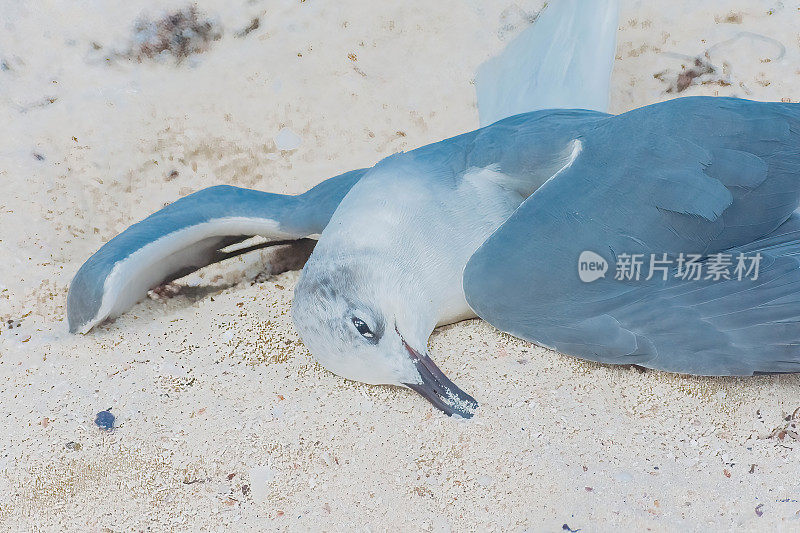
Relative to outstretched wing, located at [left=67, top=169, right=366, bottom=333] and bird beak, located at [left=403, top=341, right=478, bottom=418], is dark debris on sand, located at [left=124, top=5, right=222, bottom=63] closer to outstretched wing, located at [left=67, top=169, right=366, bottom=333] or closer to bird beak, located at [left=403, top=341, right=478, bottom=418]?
outstretched wing, located at [left=67, top=169, right=366, bottom=333]

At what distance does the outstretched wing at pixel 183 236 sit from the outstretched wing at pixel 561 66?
0.97 m

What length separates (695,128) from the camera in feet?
6.58

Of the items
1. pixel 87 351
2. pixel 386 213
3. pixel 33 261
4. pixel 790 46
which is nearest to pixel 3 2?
pixel 33 261

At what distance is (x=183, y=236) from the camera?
2.50 m

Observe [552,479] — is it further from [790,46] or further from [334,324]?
[790,46]

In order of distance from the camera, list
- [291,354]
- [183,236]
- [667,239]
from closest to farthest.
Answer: [667,239] < [291,354] < [183,236]

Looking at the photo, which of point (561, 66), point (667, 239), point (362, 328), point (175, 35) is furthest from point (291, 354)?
point (175, 35)

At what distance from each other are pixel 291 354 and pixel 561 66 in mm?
1895

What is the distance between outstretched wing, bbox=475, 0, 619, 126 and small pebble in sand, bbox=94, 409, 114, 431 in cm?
211

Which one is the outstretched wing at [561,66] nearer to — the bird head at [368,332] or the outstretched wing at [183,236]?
the outstretched wing at [183,236]

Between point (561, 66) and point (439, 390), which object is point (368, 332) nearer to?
point (439, 390)

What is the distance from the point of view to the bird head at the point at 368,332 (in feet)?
6.53

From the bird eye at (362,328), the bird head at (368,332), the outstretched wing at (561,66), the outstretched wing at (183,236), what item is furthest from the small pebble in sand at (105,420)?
the outstretched wing at (561,66)

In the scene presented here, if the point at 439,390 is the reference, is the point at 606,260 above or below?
above
